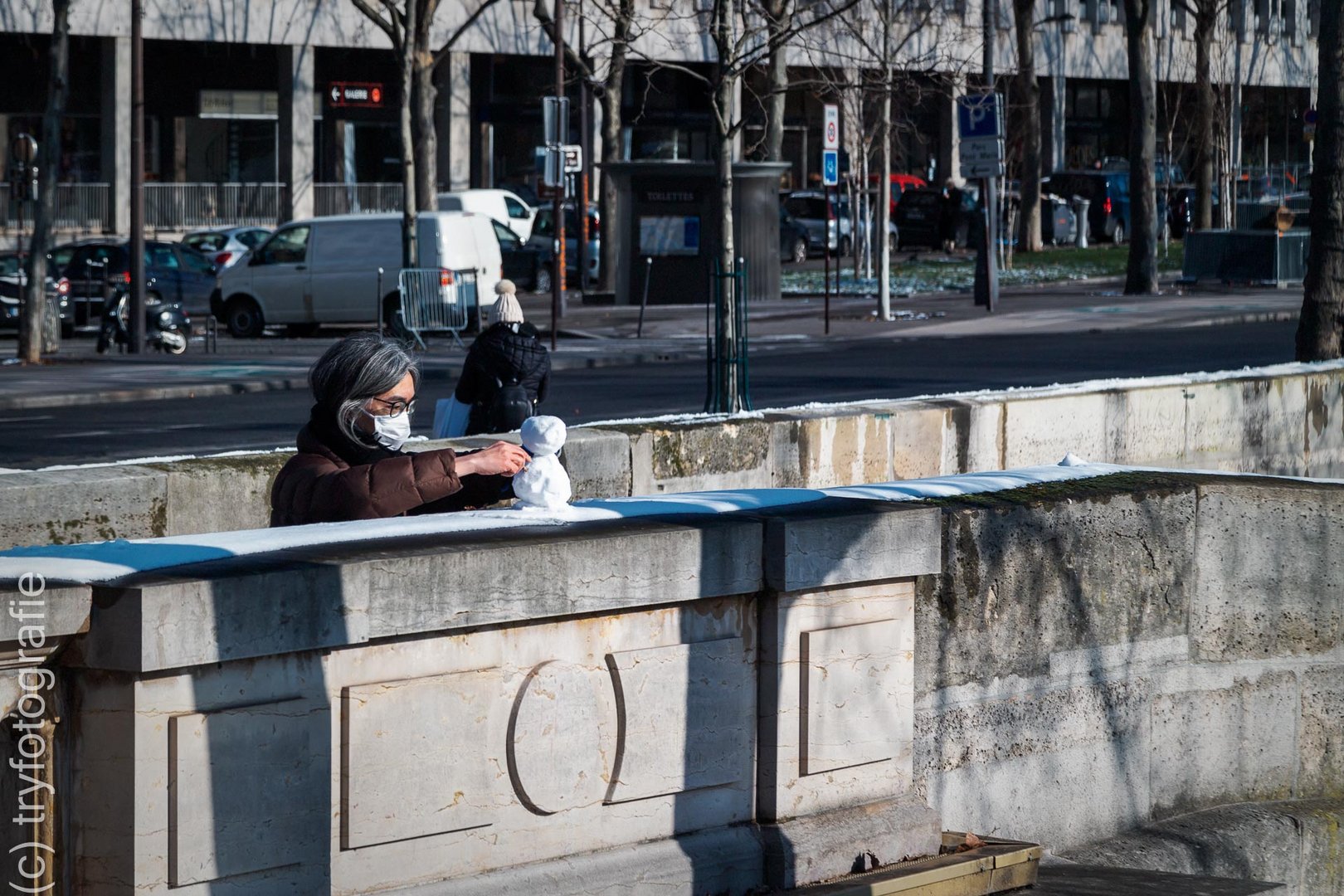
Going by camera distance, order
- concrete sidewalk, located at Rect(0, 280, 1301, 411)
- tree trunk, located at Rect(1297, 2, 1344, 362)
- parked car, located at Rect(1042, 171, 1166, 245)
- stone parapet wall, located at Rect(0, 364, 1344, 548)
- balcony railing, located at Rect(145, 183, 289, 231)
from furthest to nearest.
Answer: parked car, located at Rect(1042, 171, 1166, 245), balcony railing, located at Rect(145, 183, 289, 231), concrete sidewalk, located at Rect(0, 280, 1301, 411), tree trunk, located at Rect(1297, 2, 1344, 362), stone parapet wall, located at Rect(0, 364, 1344, 548)

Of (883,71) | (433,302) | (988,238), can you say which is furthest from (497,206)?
(433,302)

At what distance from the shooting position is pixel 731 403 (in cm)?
1689

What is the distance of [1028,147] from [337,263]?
65.9 feet

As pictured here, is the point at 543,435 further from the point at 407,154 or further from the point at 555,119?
the point at 407,154

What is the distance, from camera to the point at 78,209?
48719 millimetres

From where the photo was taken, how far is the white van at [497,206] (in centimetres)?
4353

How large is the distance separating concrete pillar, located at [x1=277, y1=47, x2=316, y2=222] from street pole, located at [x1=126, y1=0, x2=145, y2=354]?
25409 mm

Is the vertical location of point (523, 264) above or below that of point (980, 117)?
below

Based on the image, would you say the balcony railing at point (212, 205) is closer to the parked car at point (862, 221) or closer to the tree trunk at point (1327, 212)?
the parked car at point (862, 221)

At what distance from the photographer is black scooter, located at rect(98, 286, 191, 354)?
2602 cm

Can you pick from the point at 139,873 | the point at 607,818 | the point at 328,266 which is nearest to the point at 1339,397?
the point at 607,818

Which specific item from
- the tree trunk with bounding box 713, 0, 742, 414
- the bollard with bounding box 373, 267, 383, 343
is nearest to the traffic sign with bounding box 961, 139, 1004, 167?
the tree trunk with bounding box 713, 0, 742, 414

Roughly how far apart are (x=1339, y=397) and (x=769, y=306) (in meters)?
20.9

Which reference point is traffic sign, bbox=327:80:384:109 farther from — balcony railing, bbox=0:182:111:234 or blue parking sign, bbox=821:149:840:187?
blue parking sign, bbox=821:149:840:187
